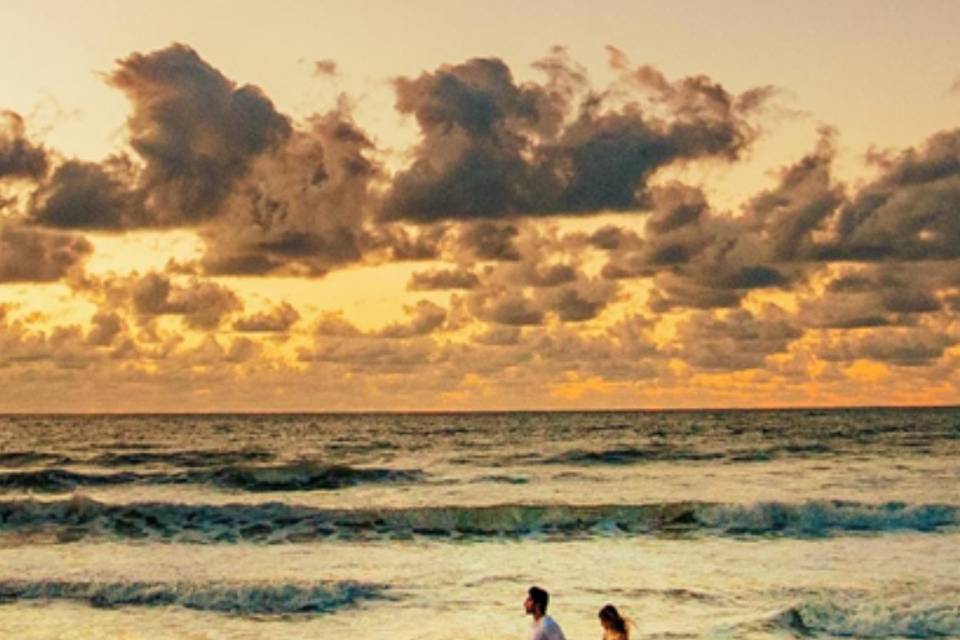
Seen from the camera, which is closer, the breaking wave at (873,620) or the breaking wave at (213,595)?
the breaking wave at (873,620)

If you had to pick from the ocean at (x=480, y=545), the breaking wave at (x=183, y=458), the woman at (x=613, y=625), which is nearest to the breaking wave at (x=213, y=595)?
Answer: the ocean at (x=480, y=545)

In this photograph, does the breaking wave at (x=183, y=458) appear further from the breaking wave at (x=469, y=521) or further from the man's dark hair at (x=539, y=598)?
the man's dark hair at (x=539, y=598)

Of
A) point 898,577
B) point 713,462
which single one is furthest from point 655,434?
point 898,577

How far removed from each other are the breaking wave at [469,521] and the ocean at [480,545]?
127mm

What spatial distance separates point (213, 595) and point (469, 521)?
14.5 meters

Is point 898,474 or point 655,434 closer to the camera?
point 898,474

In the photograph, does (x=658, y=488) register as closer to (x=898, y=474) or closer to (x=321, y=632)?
(x=898, y=474)

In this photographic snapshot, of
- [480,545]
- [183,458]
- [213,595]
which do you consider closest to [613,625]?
[213,595]

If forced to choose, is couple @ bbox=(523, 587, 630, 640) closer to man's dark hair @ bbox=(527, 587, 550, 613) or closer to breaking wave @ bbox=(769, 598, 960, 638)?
man's dark hair @ bbox=(527, 587, 550, 613)

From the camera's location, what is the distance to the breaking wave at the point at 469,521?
121 feet

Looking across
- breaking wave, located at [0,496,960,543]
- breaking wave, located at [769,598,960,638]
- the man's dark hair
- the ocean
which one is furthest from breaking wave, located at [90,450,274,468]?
the man's dark hair

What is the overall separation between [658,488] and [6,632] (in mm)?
31652

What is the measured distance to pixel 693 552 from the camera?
3189 centimetres

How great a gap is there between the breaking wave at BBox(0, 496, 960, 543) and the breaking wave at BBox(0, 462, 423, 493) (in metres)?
11.7
